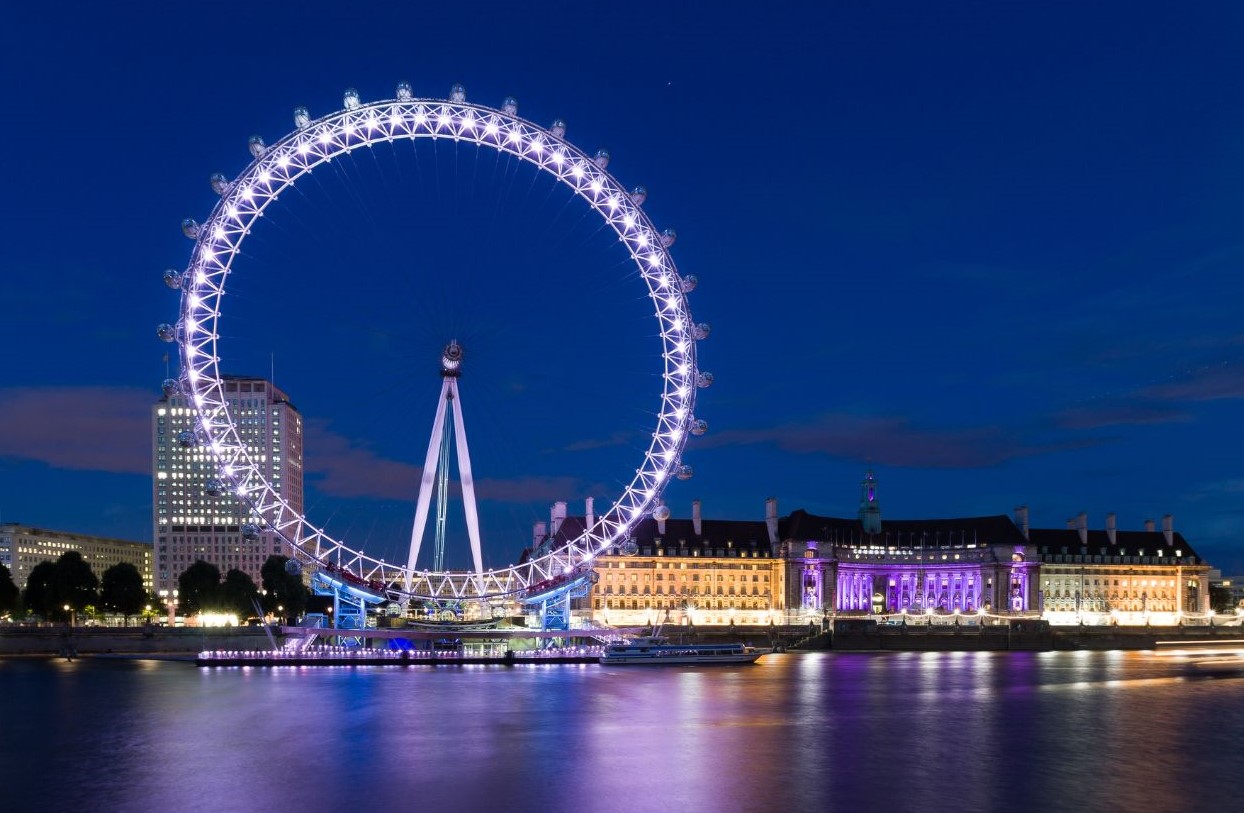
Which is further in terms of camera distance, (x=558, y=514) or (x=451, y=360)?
(x=558, y=514)

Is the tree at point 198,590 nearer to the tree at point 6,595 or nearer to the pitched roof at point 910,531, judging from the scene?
the tree at point 6,595

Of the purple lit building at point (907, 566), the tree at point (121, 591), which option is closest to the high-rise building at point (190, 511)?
the tree at point (121, 591)

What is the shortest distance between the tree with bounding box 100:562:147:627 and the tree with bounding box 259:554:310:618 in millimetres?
15852

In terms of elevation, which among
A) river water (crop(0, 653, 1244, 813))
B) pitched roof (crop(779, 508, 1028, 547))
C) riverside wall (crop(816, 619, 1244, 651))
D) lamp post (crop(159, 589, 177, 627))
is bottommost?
riverside wall (crop(816, 619, 1244, 651))

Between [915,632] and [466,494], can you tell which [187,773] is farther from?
[915,632]

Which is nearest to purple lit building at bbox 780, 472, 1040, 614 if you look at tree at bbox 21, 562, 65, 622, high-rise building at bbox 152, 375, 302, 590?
tree at bbox 21, 562, 65, 622

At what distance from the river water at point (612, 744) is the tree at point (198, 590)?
41074mm

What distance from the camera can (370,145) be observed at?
57094 mm

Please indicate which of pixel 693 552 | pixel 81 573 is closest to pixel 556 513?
pixel 693 552

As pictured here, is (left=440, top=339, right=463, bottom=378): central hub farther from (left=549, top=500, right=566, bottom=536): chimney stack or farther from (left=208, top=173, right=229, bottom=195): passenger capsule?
(left=549, top=500, right=566, bottom=536): chimney stack

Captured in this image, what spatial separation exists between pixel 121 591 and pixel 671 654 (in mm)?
49283

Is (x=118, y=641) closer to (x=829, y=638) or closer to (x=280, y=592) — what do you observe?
(x=280, y=592)

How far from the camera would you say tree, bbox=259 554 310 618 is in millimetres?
120938

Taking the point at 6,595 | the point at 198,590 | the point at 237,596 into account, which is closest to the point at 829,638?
the point at 237,596
